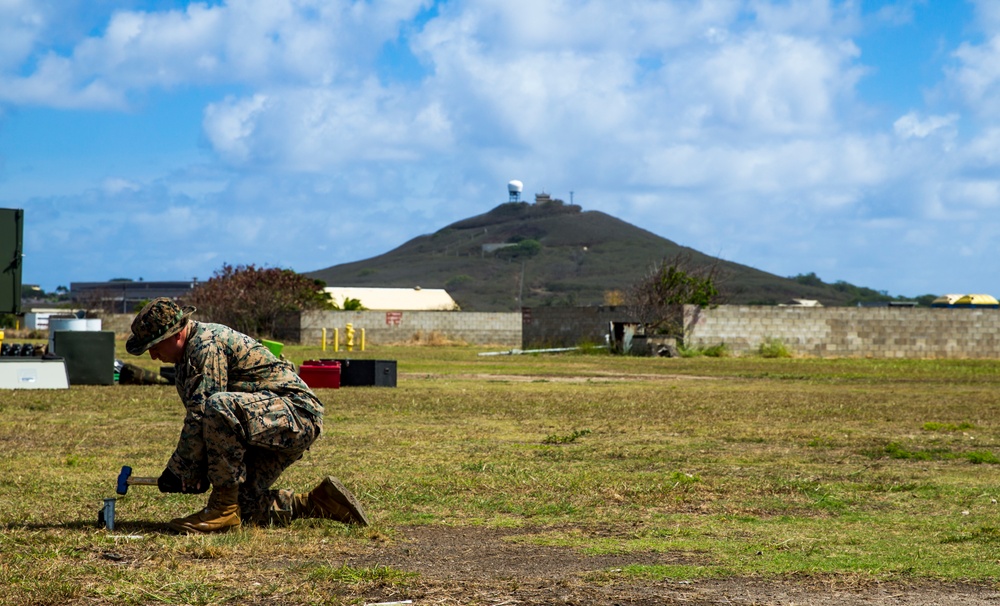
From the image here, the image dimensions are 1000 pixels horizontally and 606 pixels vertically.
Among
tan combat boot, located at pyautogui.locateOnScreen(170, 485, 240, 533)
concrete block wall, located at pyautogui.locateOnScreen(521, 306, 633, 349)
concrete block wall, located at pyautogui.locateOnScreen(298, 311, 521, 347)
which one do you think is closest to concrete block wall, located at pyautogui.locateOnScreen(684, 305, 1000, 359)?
concrete block wall, located at pyautogui.locateOnScreen(521, 306, 633, 349)

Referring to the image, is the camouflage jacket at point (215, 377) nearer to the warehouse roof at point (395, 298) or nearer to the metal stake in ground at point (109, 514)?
the metal stake in ground at point (109, 514)

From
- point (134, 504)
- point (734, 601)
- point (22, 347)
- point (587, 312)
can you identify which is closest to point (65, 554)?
point (134, 504)

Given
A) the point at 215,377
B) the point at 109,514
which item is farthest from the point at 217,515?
the point at 215,377

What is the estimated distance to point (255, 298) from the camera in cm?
6550

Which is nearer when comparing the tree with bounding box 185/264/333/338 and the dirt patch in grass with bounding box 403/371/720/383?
the dirt patch in grass with bounding box 403/371/720/383

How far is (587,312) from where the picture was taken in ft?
173

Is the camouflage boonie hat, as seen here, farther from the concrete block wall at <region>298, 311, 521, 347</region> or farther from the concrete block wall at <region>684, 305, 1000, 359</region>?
the concrete block wall at <region>298, 311, 521, 347</region>

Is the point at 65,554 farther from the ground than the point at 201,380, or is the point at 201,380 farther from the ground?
the point at 201,380

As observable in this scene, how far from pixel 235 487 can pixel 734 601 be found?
3.08 meters

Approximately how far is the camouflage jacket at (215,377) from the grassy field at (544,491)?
54 centimetres

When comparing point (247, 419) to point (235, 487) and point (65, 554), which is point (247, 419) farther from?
point (65, 554)

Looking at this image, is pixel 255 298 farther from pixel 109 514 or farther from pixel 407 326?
pixel 109 514

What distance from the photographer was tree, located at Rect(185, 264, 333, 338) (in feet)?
212

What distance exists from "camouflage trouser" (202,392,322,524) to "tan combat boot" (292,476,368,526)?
16 centimetres
